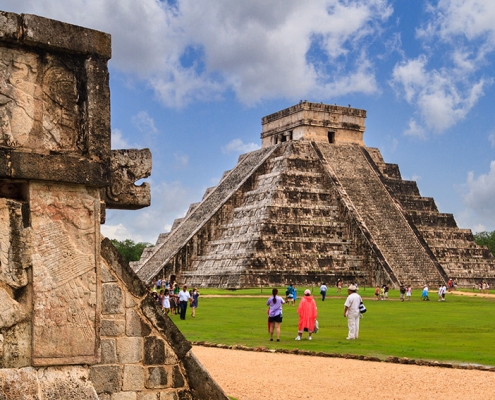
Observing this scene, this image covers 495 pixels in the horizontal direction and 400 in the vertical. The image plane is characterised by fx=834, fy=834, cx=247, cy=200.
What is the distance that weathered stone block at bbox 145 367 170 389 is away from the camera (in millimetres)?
6043

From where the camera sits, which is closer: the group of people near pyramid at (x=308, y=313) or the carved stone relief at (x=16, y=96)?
the carved stone relief at (x=16, y=96)

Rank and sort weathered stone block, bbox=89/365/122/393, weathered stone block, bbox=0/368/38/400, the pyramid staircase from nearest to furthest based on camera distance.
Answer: weathered stone block, bbox=0/368/38/400 → weathered stone block, bbox=89/365/122/393 → the pyramid staircase

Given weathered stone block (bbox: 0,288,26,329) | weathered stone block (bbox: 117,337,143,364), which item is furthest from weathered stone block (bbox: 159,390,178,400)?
weathered stone block (bbox: 0,288,26,329)

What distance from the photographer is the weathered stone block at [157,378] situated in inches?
238

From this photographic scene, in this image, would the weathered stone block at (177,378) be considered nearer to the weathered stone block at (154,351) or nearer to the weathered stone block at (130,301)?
the weathered stone block at (154,351)

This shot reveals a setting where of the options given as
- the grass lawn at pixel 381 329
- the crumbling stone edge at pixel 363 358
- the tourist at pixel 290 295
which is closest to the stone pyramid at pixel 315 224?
the tourist at pixel 290 295

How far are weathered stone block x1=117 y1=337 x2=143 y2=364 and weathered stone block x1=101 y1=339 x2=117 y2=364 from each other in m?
0.04

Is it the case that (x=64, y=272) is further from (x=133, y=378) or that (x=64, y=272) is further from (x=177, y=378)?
(x=177, y=378)

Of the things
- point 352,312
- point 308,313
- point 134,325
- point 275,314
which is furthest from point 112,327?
point 308,313

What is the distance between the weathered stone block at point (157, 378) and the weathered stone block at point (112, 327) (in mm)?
374

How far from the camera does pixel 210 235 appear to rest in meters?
46.7

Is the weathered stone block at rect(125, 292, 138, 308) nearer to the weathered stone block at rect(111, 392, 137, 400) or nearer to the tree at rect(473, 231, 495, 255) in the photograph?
the weathered stone block at rect(111, 392, 137, 400)

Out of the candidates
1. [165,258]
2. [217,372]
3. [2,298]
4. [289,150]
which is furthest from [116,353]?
[289,150]

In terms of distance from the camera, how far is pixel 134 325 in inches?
236
